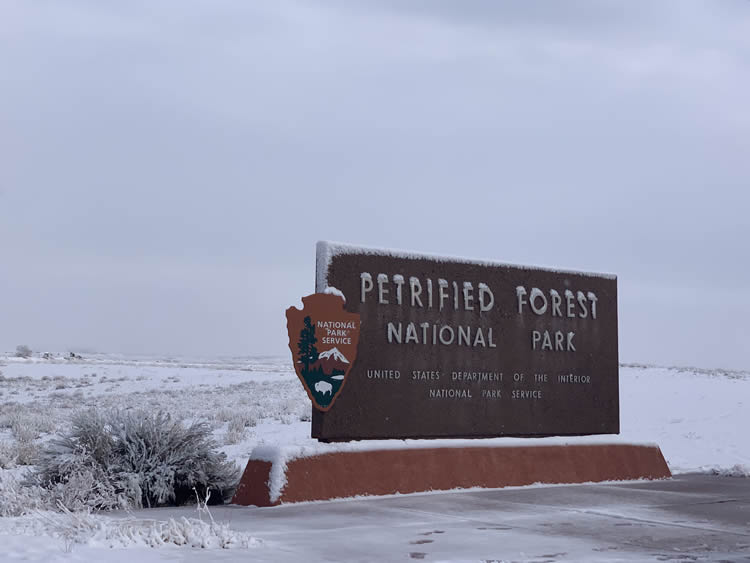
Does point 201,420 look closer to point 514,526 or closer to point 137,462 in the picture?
point 137,462

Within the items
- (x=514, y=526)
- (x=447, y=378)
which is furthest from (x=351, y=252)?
(x=514, y=526)

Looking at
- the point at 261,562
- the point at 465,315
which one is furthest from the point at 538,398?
the point at 261,562

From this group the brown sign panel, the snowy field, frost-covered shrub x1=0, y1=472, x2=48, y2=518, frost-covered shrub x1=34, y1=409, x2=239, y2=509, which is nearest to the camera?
the snowy field

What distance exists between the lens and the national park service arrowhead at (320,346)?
11.2 meters

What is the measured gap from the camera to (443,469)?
39.2 ft

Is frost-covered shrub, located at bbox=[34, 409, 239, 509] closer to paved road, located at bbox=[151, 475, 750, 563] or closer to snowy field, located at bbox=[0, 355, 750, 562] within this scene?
snowy field, located at bbox=[0, 355, 750, 562]

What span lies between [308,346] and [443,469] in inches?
97.3

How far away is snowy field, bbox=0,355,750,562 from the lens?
7.40m

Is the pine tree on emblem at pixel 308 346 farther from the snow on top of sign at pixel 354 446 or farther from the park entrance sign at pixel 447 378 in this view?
the snow on top of sign at pixel 354 446

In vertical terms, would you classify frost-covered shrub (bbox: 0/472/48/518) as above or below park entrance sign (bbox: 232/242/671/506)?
below

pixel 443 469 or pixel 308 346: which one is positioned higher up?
pixel 308 346

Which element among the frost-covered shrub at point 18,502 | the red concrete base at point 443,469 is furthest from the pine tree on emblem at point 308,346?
the frost-covered shrub at point 18,502

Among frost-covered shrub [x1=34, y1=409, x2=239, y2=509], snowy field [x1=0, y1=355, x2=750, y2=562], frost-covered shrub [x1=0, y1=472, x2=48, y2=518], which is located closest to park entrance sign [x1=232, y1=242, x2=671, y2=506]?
snowy field [x1=0, y1=355, x2=750, y2=562]

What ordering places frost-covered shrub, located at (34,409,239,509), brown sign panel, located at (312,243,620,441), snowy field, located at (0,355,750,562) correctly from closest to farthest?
snowy field, located at (0,355,750,562), frost-covered shrub, located at (34,409,239,509), brown sign panel, located at (312,243,620,441)
